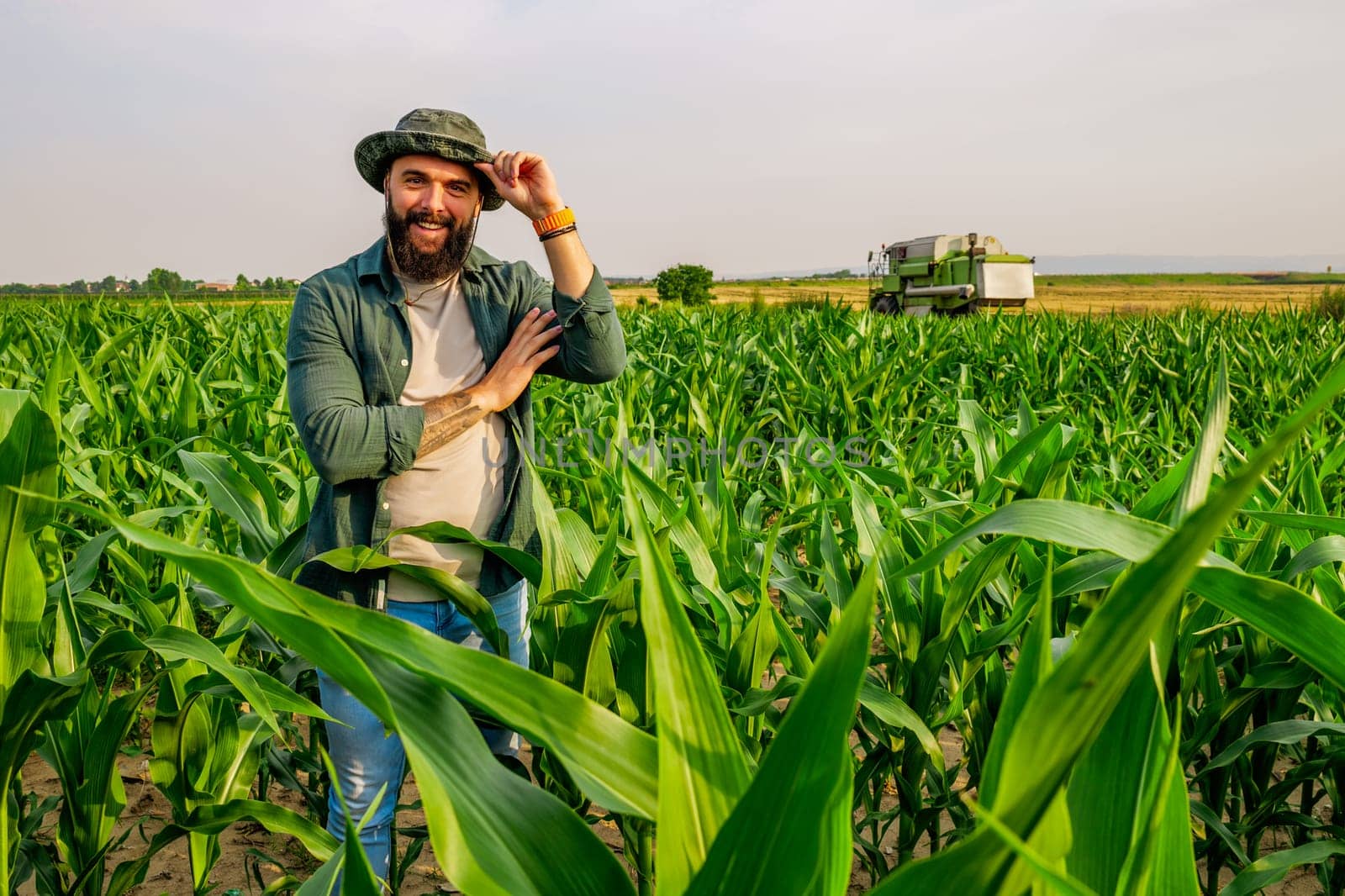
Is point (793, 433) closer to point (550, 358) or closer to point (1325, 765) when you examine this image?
point (550, 358)

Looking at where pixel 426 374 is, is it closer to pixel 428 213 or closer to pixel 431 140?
pixel 428 213

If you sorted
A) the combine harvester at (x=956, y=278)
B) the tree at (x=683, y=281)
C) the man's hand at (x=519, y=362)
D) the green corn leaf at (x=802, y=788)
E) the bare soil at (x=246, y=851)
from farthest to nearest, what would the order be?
the tree at (x=683, y=281) < the combine harvester at (x=956, y=278) < the bare soil at (x=246, y=851) < the man's hand at (x=519, y=362) < the green corn leaf at (x=802, y=788)

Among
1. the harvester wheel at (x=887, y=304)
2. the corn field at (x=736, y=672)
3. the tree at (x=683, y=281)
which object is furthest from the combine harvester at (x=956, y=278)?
the tree at (x=683, y=281)

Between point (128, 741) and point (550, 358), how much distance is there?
1.40 meters

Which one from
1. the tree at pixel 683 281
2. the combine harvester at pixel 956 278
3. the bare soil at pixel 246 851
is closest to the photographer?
the bare soil at pixel 246 851

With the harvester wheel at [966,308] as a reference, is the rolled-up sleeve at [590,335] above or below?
below

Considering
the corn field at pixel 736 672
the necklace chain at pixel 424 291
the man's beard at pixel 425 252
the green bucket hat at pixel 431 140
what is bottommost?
the corn field at pixel 736 672

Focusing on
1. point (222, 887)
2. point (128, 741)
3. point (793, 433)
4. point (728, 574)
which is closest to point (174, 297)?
point (793, 433)

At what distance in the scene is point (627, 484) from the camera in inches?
26.2

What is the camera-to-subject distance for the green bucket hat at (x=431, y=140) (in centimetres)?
139

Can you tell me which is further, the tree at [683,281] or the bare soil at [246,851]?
the tree at [683,281]

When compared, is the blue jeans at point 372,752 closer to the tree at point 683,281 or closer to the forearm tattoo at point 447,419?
the forearm tattoo at point 447,419

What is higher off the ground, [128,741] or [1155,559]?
[1155,559]

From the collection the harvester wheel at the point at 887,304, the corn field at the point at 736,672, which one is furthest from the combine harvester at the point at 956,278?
the corn field at the point at 736,672
